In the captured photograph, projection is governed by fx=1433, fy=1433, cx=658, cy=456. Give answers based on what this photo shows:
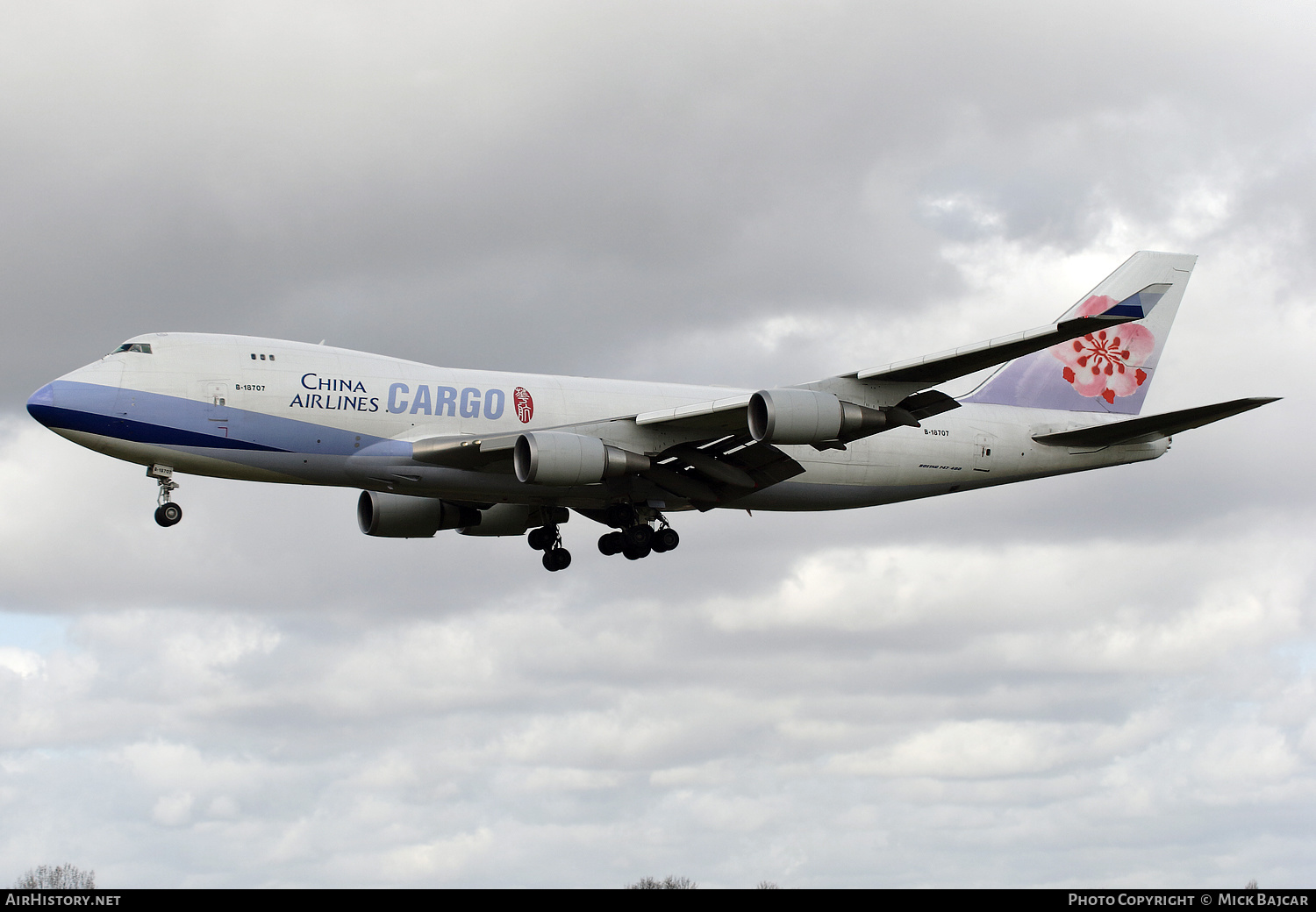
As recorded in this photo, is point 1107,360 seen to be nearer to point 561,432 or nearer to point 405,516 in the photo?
point 561,432

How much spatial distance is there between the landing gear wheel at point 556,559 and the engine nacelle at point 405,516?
9.29 feet

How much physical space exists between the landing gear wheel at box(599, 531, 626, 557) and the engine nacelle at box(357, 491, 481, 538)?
470cm

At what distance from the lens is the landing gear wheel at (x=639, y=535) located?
135 ft

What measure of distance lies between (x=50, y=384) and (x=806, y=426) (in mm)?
18880

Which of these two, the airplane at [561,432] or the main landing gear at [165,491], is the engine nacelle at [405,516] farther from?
the main landing gear at [165,491]

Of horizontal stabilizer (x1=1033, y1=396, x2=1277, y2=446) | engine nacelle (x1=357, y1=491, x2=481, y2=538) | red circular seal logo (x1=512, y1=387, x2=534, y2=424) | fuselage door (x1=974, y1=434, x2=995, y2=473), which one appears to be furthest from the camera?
fuselage door (x1=974, y1=434, x2=995, y2=473)

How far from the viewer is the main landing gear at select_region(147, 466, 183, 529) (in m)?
36.3

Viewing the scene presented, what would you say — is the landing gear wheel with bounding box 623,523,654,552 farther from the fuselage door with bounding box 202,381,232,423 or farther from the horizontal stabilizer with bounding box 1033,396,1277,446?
the horizontal stabilizer with bounding box 1033,396,1277,446

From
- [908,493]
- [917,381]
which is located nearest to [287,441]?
[917,381]

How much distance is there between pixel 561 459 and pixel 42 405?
1285 centimetres

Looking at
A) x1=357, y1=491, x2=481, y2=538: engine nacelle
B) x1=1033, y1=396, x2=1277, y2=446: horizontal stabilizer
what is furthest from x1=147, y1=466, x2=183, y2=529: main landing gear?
x1=1033, y1=396, x2=1277, y2=446: horizontal stabilizer

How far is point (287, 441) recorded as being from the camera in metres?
36.6

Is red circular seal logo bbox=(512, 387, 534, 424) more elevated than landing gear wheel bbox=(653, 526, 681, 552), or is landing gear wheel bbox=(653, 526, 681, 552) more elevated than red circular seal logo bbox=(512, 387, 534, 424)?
red circular seal logo bbox=(512, 387, 534, 424)
